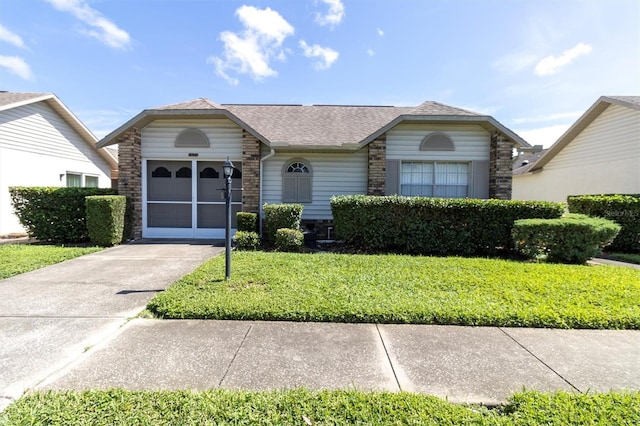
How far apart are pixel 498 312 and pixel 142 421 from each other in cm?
402

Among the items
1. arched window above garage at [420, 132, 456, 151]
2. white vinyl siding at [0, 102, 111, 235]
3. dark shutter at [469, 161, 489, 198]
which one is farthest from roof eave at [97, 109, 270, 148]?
dark shutter at [469, 161, 489, 198]

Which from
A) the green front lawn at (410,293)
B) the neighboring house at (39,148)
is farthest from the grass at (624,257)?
the neighboring house at (39,148)

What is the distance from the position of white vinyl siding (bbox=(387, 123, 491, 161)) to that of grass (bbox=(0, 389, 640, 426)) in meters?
7.87

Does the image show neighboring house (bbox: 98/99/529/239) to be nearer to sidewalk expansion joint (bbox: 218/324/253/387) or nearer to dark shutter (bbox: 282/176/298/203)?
dark shutter (bbox: 282/176/298/203)

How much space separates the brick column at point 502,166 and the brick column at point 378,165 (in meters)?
3.44

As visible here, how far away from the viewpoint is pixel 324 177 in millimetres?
9680

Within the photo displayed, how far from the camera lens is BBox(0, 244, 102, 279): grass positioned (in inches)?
224

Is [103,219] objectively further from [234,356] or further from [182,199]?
[234,356]

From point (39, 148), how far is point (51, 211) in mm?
5455

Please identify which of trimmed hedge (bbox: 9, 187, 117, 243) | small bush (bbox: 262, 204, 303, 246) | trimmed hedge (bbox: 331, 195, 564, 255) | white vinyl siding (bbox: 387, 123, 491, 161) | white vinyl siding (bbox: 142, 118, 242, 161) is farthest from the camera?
white vinyl siding (bbox: 387, 123, 491, 161)

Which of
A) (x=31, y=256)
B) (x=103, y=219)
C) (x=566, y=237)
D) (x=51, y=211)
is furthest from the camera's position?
(x=51, y=211)

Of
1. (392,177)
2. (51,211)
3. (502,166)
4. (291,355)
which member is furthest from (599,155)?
(51,211)

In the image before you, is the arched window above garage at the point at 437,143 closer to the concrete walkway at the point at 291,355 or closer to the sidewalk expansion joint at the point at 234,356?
the concrete walkway at the point at 291,355

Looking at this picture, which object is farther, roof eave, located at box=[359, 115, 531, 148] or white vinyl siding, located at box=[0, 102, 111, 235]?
white vinyl siding, located at box=[0, 102, 111, 235]
